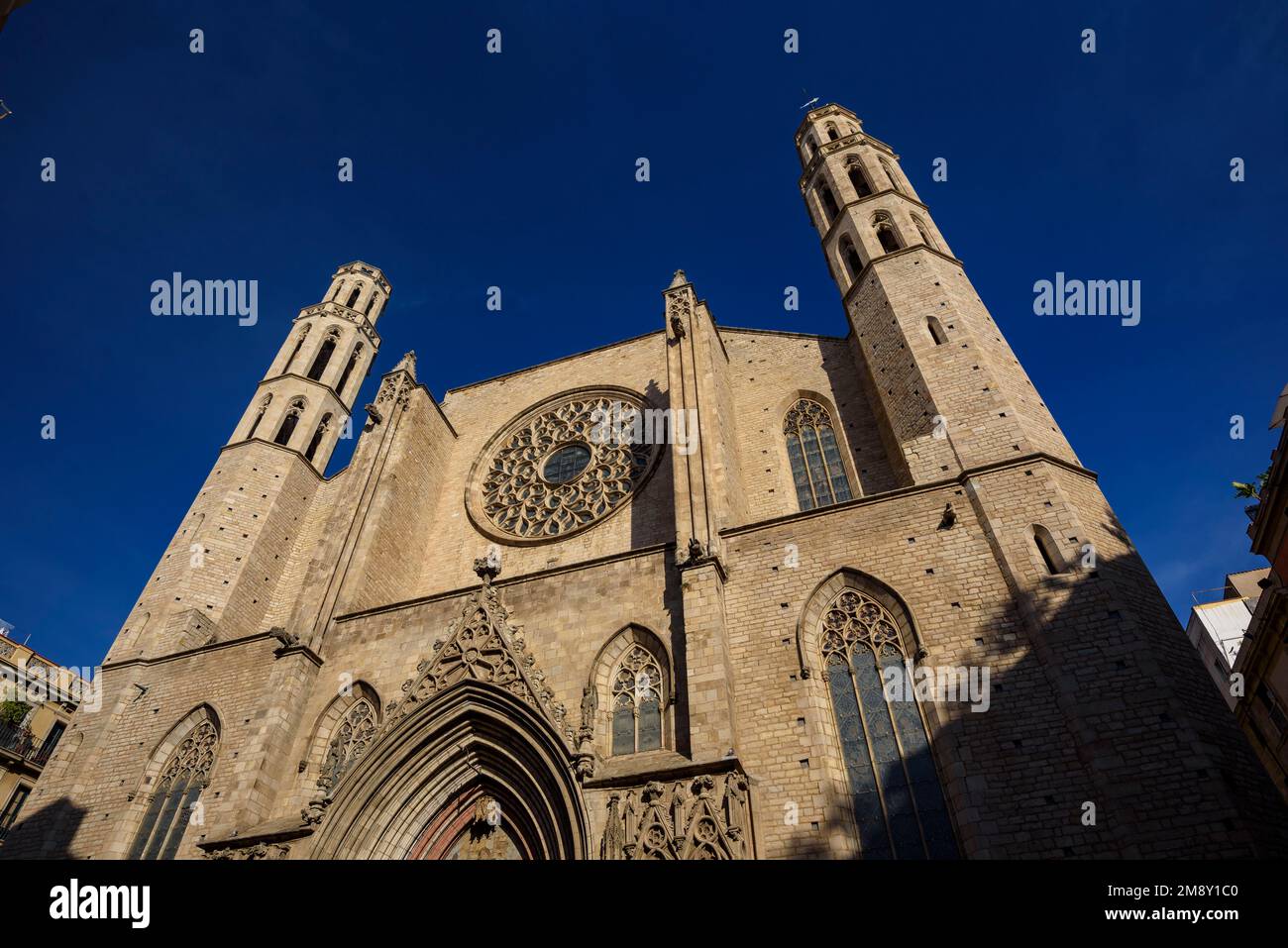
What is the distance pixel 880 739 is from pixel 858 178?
14.4 m

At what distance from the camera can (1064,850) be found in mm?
6887

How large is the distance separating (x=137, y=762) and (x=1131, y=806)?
13.6 m

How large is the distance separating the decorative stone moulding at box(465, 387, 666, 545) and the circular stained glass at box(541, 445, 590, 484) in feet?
0.07

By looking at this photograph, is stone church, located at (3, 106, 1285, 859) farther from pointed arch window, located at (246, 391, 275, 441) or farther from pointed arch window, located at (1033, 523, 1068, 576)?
pointed arch window, located at (246, 391, 275, 441)

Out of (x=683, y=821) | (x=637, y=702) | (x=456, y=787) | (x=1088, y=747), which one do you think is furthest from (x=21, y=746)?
(x=1088, y=747)

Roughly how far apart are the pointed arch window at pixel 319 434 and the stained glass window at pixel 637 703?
12.5 m

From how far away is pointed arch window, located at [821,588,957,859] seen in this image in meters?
7.66

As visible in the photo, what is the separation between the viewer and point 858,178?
1825cm
